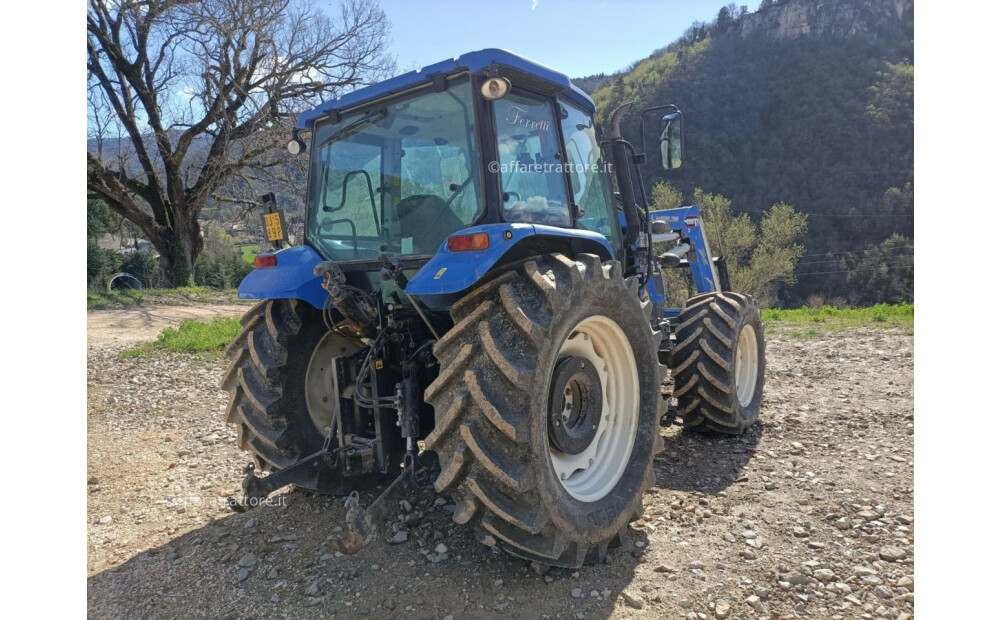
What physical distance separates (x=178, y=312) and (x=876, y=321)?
1560 centimetres

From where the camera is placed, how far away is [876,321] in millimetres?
12836

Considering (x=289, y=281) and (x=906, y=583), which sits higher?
(x=289, y=281)

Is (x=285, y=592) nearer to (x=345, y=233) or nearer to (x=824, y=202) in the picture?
(x=345, y=233)

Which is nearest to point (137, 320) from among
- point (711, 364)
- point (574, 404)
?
point (711, 364)

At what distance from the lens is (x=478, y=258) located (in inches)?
95.0

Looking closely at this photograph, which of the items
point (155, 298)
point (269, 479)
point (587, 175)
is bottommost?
point (269, 479)

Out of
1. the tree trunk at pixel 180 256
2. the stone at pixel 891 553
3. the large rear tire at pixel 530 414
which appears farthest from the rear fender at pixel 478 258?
the tree trunk at pixel 180 256

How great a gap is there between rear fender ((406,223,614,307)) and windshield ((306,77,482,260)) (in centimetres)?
29

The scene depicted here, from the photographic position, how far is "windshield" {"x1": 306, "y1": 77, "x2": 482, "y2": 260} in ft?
9.54

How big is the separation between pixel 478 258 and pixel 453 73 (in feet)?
3.38

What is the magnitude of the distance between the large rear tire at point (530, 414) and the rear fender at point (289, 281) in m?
1.08

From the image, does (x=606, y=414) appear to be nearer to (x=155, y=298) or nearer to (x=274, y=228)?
(x=274, y=228)

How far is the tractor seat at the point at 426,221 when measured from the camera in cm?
298

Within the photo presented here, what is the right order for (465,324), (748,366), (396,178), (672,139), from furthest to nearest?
1. (748,366)
2. (672,139)
3. (396,178)
4. (465,324)
